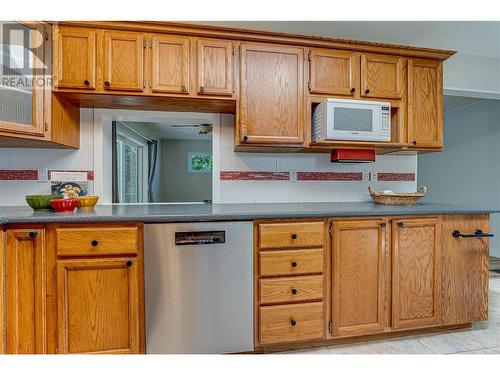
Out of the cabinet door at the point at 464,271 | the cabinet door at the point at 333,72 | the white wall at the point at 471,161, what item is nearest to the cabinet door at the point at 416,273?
the cabinet door at the point at 464,271

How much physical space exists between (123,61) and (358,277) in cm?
208

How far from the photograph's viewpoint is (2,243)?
1478mm

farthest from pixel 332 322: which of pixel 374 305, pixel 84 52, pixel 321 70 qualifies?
pixel 84 52

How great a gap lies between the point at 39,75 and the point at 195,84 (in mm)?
969

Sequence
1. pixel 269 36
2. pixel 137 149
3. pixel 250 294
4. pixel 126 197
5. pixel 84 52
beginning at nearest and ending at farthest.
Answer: pixel 250 294 → pixel 84 52 → pixel 269 36 → pixel 126 197 → pixel 137 149

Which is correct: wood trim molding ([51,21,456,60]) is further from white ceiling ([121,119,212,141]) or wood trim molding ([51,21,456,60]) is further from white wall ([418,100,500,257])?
white wall ([418,100,500,257])

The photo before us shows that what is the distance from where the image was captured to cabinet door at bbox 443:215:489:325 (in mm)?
1989

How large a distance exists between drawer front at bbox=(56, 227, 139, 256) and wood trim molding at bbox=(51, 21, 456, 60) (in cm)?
131

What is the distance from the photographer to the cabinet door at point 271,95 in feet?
6.78

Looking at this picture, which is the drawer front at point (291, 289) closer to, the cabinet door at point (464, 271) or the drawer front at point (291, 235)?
the drawer front at point (291, 235)

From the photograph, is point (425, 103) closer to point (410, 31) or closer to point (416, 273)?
→ point (410, 31)

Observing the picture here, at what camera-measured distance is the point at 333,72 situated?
85.9 inches

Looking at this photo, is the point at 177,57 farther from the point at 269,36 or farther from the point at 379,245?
the point at 379,245

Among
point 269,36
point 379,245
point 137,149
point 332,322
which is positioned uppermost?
point 269,36
